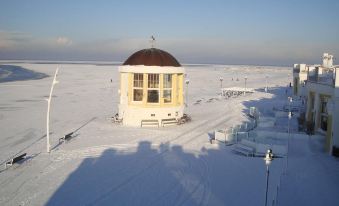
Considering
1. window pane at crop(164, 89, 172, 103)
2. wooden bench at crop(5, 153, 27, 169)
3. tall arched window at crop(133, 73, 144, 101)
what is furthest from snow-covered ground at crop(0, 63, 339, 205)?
tall arched window at crop(133, 73, 144, 101)

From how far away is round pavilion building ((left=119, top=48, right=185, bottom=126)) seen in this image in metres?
25.7

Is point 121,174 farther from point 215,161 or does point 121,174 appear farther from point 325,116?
point 325,116

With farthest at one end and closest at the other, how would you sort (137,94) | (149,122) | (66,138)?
(137,94) < (149,122) < (66,138)

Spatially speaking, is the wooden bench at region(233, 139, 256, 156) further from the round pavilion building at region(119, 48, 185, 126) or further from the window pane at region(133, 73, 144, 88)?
the window pane at region(133, 73, 144, 88)

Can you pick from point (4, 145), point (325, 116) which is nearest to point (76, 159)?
point (4, 145)

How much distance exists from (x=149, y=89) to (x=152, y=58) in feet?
7.18

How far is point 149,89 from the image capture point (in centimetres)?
2584

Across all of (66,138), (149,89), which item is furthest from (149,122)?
(66,138)

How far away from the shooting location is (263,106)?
35.1 metres

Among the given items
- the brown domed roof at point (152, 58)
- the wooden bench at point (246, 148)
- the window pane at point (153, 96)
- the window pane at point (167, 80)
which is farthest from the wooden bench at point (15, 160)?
the window pane at point (167, 80)

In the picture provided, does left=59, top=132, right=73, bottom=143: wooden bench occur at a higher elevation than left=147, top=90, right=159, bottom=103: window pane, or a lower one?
lower

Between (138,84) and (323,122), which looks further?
(138,84)

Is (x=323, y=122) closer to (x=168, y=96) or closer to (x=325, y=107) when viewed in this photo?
(x=325, y=107)

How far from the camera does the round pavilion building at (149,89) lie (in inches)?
1013
